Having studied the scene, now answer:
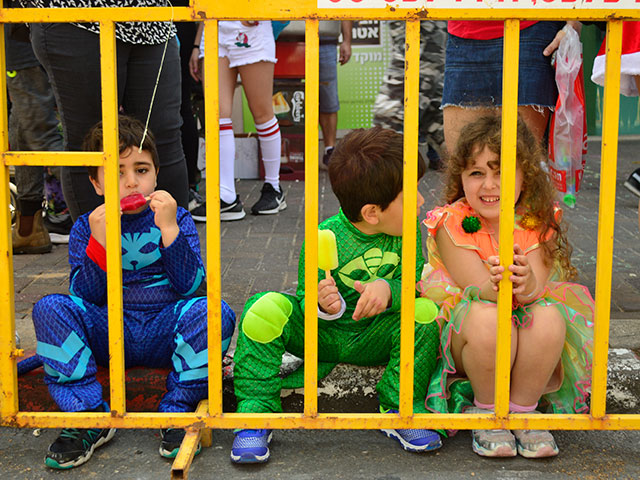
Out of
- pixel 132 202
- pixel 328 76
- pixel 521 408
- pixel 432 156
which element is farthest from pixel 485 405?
pixel 432 156

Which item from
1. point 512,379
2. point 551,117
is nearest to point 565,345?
point 512,379

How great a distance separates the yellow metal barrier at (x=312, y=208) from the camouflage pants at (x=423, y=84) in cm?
154

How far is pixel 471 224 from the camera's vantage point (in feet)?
7.59

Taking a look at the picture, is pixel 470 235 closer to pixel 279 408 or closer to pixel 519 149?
pixel 519 149

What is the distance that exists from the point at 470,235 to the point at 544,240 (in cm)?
21

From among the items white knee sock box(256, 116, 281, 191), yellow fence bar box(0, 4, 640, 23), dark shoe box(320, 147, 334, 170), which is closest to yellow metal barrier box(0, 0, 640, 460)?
yellow fence bar box(0, 4, 640, 23)

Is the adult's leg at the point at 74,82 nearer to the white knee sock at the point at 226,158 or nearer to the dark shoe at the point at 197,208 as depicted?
the dark shoe at the point at 197,208

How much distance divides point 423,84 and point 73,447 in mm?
4408

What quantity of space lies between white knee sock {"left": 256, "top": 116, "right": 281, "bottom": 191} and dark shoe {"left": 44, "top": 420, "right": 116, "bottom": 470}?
11.2ft

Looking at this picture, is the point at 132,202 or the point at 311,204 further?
the point at 132,202

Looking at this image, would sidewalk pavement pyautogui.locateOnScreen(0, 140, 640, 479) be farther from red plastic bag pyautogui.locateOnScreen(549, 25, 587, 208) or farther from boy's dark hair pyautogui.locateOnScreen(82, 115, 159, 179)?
boy's dark hair pyautogui.locateOnScreen(82, 115, 159, 179)

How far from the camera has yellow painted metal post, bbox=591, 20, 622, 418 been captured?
1.90 m

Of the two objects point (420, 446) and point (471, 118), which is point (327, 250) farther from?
point (471, 118)

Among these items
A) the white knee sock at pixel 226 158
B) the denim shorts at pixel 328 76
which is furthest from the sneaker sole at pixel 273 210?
the denim shorts at pixel 328 76
